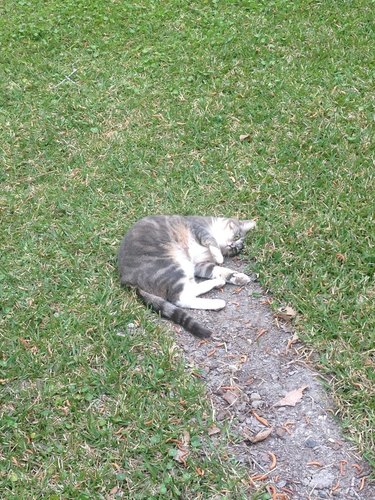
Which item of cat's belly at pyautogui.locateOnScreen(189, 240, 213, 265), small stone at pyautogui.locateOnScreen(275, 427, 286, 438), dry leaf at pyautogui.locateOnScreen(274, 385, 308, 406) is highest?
cat's belly at pyautogui.locateOnScreen(189, 240, 213, 265)

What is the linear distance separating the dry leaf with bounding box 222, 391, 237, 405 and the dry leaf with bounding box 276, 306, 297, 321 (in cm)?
71

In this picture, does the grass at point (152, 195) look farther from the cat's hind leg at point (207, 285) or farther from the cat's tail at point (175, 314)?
the cat's hind leg at point (207, 285)

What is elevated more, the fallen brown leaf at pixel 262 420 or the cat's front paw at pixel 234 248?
the cat's front paw at pixel 234 248

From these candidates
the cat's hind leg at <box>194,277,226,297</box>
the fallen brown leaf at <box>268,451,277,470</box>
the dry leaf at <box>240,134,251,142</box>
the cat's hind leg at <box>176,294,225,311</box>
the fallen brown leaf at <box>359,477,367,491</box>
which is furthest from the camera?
the dry leaf at <box>240,134,251,142</box>

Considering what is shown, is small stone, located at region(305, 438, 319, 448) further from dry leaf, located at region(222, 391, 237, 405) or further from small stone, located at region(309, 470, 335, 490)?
Answer: dry leaf, located at region(222, 391, 237, 405)

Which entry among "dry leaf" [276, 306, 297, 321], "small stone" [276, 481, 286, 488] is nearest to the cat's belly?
"dry leaf" [276, 306, 297, 321]

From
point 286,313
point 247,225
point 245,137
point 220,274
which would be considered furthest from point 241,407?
point 245,137

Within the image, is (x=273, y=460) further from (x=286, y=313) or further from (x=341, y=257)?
(x=341, y=257)

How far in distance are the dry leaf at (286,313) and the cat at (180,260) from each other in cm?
41

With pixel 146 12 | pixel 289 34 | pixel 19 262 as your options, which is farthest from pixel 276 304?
pixel 146 12

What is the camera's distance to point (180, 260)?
4875 millimetres

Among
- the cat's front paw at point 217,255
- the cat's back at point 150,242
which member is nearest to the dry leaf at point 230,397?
the cat's back at point 150,242

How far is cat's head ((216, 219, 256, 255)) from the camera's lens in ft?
16.3

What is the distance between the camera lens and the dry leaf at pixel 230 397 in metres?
3.90
